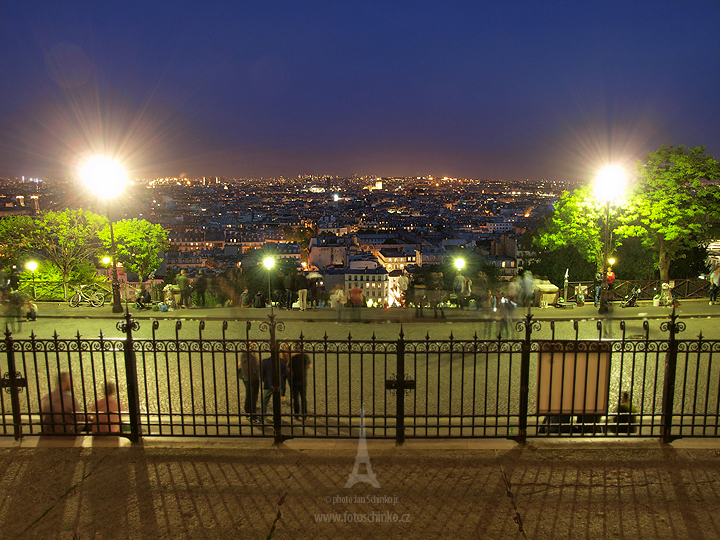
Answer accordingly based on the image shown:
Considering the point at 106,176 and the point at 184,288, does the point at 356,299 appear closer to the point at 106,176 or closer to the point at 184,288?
the point at 184,288

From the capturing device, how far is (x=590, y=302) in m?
16.8

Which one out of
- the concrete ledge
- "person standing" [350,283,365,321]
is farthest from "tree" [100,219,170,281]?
the concrete ledge

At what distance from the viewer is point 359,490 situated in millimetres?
5055

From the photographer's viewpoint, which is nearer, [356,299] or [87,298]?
[356,299]

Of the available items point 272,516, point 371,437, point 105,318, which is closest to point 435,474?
point 371,437

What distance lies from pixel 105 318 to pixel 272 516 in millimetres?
11642

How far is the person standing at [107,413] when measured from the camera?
19.9ft

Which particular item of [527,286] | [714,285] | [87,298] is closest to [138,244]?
[87,298]

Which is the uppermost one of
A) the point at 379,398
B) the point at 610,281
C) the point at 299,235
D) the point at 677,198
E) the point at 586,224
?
the point at 677,198

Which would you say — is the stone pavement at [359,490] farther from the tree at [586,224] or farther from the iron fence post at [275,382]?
the tree at [586,224]

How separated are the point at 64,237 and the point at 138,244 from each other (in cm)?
1127

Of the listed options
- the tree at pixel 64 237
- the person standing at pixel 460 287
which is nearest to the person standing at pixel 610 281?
the person standing at pixel 460 287

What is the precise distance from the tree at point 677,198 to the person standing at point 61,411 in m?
19.8

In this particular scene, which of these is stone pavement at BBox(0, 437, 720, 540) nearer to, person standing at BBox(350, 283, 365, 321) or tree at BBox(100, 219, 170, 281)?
person standing at BBox(350, 283, 365, 321)
